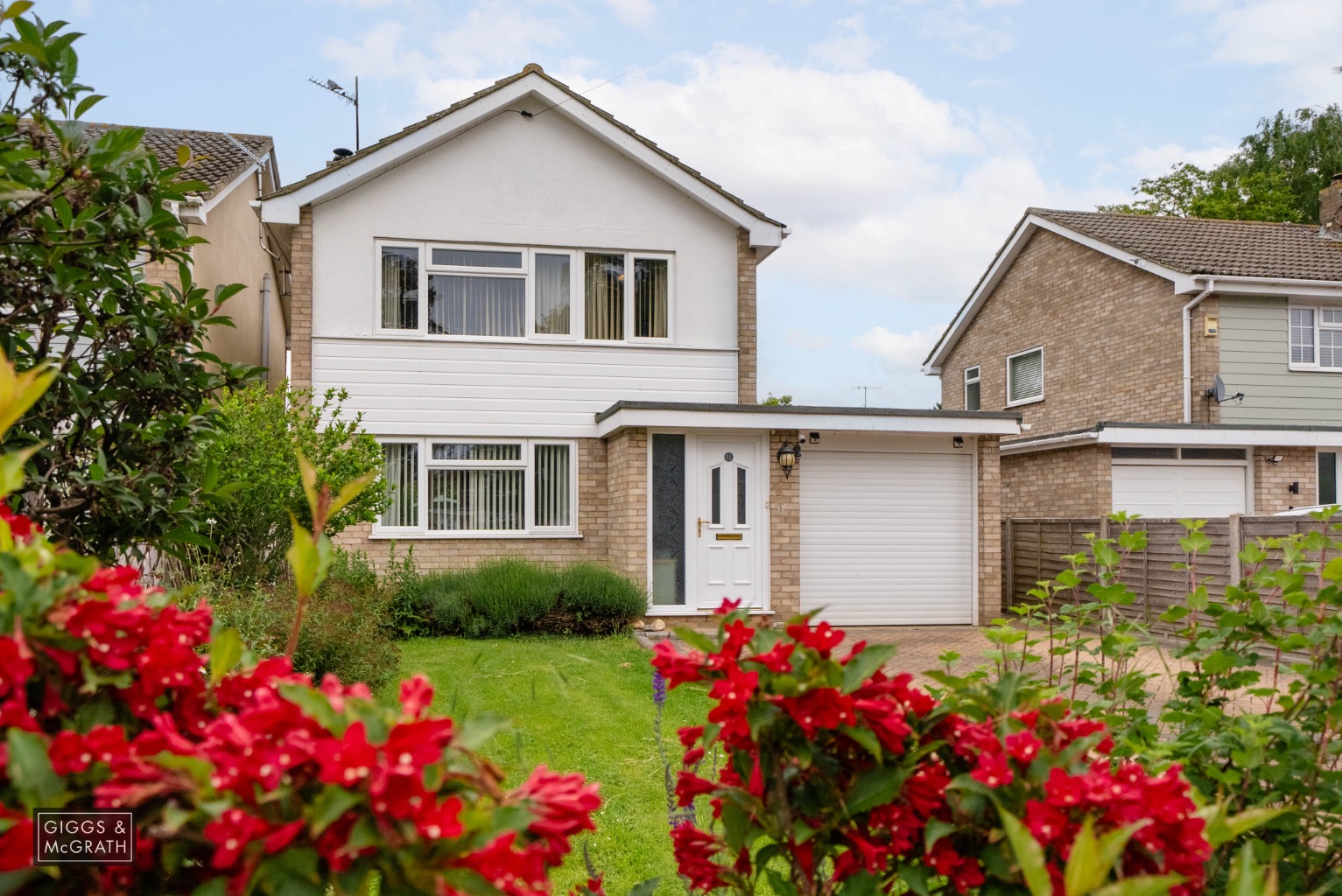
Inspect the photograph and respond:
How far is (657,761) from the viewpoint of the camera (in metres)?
5.79

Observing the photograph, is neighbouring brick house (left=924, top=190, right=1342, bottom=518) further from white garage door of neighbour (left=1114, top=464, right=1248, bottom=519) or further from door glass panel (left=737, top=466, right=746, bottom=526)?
door glass panel (left=737, top=466, right=746, bottom=526)

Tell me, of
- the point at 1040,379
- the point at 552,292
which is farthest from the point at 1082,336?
the point at 552,292

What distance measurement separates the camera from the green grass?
13.4ft

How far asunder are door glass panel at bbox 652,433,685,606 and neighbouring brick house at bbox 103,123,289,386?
19.9 feet

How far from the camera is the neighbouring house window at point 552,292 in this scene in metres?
14.0

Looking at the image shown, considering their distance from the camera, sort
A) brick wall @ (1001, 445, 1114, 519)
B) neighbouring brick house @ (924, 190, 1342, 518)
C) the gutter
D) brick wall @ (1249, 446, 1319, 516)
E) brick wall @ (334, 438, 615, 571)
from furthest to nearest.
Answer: the gutter
brick wall @ (1249, 446, 1319, 516)
neighbouring brick house @ (924, 190, 1342, 518)
brick wall @ (1001, 445, 1114, 519)
brick wall @ (334, 438, 615, 571)

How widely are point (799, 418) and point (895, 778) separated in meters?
11.5

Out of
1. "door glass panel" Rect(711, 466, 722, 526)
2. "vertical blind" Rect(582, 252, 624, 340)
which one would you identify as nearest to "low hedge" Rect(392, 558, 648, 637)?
"door glass panel" Rect(711, 466, 722, 526)

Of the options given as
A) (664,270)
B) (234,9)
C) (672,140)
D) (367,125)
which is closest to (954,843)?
(234,9)

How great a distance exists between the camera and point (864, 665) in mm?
1468

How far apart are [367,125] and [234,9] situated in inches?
741

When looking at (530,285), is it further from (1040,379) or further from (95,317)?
(1040,379)

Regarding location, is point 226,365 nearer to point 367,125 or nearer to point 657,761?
point 657,761

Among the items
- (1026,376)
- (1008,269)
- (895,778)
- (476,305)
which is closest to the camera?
(895,778)
